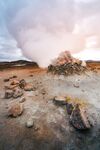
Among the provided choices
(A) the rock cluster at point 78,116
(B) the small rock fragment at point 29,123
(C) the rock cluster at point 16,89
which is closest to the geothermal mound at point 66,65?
(C) the rock cluster at point 16,89

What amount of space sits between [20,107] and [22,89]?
2.18m

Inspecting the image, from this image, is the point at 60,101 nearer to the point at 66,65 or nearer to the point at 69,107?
the point at 69,107

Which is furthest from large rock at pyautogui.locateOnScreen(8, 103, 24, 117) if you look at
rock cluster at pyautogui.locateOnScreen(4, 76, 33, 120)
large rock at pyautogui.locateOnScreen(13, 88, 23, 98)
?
large rock at pyautogui.locateOnScreen(13, 88, 23, 98)

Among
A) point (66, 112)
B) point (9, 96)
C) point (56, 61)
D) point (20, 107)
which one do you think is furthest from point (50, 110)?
point (56, 61)

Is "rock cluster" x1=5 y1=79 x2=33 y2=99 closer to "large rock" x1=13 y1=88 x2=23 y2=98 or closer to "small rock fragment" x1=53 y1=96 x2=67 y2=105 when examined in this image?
"large rock" x1=13 y1=88 x2=23 y2=98

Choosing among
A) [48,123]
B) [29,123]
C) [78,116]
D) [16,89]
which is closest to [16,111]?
[29,123]

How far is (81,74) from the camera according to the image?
11.4 metres

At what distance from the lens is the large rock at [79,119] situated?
5992 millimetres

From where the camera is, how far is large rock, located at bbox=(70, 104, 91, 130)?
5.99 metres

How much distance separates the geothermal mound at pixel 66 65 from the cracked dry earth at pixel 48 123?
2.16 meters

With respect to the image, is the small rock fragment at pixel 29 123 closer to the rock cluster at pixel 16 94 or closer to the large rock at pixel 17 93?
the rock cluster at pixel 16 94

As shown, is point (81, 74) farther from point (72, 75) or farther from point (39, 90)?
point (39, 90)

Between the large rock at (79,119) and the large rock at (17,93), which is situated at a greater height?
the large rock at (17,93)

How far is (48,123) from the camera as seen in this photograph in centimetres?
641
